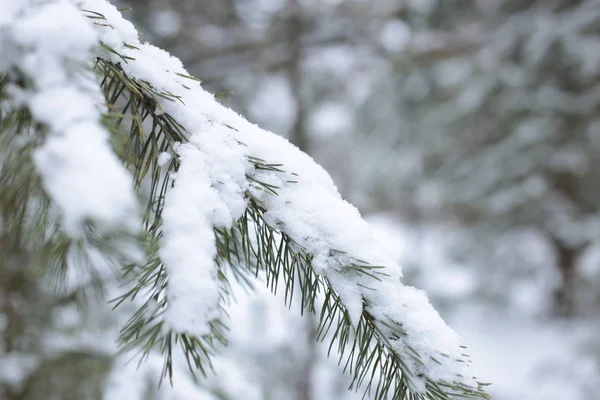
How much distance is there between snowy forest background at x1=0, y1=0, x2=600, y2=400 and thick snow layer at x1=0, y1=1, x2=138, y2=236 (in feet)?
0.95

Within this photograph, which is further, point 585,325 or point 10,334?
point 585,325

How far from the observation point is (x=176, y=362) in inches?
67.7

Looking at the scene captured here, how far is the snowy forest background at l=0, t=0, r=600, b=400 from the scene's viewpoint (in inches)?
117

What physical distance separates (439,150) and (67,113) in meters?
6.87

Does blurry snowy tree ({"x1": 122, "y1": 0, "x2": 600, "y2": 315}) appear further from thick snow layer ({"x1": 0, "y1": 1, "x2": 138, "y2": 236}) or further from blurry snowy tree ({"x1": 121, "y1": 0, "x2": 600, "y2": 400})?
thick snow layer ({"x1": 0, "y1": 1, "x2": 138, "y2": 236})

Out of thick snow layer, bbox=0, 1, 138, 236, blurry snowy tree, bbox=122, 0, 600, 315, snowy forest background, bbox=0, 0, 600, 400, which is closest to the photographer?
thick snow layer, bbox=0, 1, 138, 236

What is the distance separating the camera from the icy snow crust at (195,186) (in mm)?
347

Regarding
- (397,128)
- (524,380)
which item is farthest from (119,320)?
(397,128)

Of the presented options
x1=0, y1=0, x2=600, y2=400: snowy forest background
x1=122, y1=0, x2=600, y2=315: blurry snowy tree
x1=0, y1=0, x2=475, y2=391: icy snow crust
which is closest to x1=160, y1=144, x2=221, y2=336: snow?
x1=0, y1=0, x2=475, y2=391: icy snow crust

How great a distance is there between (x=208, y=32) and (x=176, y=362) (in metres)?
3.11

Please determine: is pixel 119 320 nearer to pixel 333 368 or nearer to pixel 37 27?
pixel 37 27

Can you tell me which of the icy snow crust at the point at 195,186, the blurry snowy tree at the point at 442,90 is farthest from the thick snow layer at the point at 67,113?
the blurry snowy tree at the point at 442,90

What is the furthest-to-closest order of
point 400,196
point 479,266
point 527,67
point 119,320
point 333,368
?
point 400,196 → point 479,266 → point 527,67 → point 333,368 → point 119,320

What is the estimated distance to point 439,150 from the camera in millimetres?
6758
